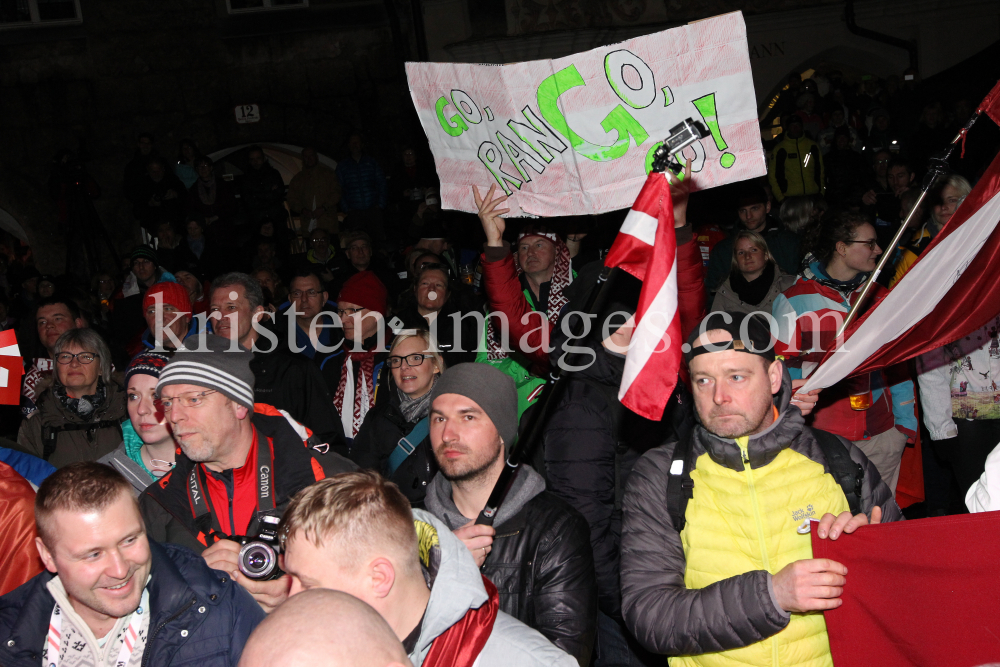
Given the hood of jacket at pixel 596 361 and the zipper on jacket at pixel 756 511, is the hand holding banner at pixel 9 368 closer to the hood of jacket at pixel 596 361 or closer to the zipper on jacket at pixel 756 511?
the hood of jacket at pixel 596 361

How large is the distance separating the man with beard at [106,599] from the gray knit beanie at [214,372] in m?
0.78

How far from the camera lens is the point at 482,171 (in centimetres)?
484

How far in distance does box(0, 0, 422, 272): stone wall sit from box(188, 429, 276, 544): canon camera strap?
42.5 feet

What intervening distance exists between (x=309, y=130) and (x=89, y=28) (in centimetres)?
417

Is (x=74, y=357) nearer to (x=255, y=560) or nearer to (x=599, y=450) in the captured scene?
(x=255, y=560)

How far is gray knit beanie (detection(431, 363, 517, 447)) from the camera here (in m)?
3.29

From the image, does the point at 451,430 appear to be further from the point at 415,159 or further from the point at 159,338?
the point at 415,159

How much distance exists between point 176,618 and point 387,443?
6.00ft

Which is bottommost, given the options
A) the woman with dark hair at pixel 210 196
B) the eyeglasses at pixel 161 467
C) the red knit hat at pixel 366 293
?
the eyeglasses at pixel 161 467

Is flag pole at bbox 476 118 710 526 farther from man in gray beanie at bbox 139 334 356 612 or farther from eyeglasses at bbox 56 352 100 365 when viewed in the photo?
eyeglasses at bbox 56 352 100 365

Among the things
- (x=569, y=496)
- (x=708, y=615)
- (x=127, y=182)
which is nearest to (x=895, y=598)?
(x=708, y=615)

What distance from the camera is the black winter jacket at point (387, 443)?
160 inches

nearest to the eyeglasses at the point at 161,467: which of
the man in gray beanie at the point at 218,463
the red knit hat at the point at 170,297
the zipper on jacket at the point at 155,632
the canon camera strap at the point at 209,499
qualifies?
the man in gray beanie at the point at 218,463

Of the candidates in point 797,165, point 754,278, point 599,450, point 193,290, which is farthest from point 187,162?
point 599,450
